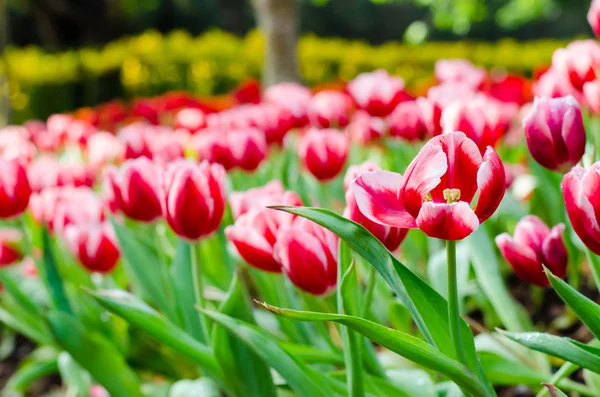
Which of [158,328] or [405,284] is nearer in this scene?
[405,284]

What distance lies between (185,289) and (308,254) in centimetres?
45

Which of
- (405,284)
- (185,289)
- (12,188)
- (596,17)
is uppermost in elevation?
(596,17)

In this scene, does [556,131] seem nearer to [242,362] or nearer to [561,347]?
[561,347]

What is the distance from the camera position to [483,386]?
790mm

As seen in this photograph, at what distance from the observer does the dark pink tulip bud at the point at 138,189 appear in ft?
Result: 4.26

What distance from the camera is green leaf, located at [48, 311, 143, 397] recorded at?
1.27 metres

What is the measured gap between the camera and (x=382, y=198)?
29.4 inches

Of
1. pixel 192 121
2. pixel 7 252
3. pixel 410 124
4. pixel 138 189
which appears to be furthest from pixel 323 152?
pixel 192 121

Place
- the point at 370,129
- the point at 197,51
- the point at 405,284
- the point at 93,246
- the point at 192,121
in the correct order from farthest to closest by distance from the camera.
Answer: the point at 197,51
the point at 192,121
the point at 370,129
the point at 93,246
the point at 405,284

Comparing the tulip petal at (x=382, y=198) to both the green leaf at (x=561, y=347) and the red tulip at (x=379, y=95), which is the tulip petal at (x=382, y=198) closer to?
the green leaf at (x=561, y=347)

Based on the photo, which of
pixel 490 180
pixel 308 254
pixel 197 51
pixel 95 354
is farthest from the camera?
pixel 197 51

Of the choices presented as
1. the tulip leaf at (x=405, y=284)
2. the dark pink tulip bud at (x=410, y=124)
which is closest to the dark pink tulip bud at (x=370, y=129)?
the dark pink tulip bud at (x=410, y=124)

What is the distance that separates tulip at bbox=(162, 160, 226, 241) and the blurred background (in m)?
1.47

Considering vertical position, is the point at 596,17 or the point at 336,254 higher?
the point at 596,17
